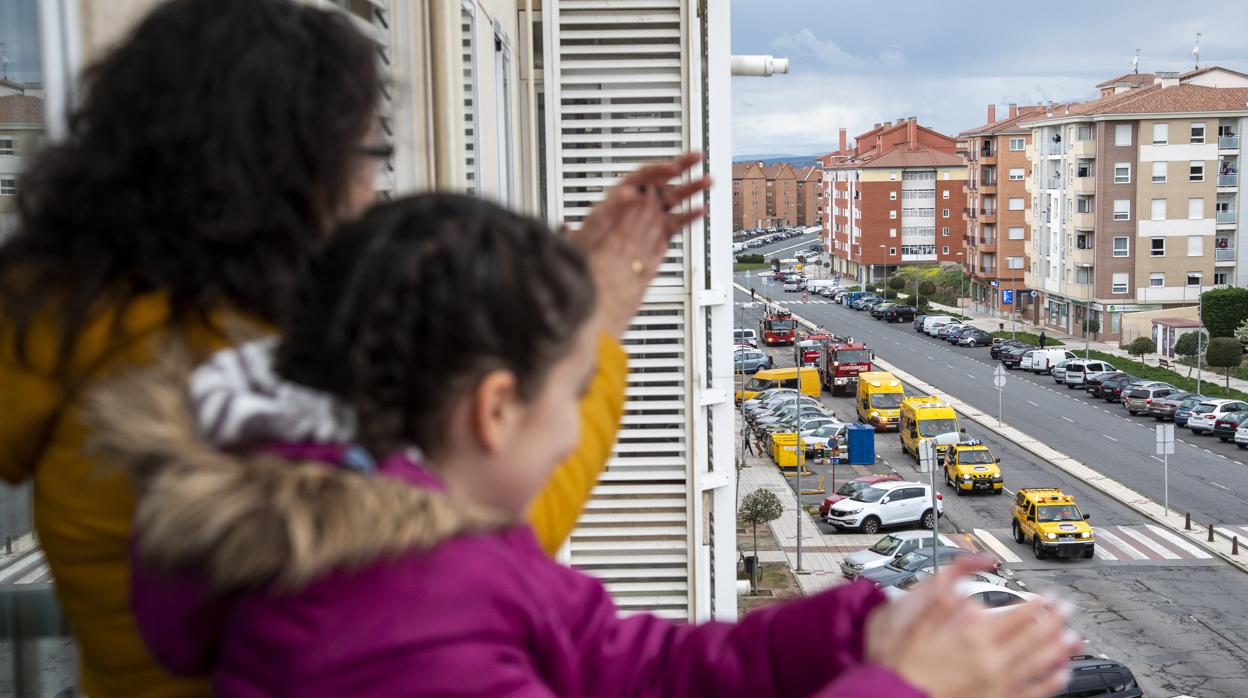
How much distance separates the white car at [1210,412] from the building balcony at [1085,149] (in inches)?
804

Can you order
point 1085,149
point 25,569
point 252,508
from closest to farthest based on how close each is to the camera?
1. point 252,508
2. point 25,569
3. point 1085,149

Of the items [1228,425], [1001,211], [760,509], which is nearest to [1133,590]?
[760,509]

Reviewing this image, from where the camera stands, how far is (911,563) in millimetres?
27812

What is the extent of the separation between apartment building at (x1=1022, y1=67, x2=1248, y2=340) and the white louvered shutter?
54386mm

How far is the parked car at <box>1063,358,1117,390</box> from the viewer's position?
51.6 metres

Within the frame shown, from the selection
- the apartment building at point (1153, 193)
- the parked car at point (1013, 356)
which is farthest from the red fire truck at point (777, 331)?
the apartment building at point (1153, 193)

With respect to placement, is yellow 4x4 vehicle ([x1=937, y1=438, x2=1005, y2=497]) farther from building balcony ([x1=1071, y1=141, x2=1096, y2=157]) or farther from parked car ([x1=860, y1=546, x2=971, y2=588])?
building balcony ([x1=1071, y1=141, x2=1096, y2=157])

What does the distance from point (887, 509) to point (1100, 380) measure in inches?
831

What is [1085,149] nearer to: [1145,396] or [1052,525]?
[1145,396]

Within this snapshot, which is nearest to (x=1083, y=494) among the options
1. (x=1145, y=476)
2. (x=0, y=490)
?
(x=1145, y=476)

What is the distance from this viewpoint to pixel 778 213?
156875 millimetres

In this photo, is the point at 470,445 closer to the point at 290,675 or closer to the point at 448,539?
the point at 448,539

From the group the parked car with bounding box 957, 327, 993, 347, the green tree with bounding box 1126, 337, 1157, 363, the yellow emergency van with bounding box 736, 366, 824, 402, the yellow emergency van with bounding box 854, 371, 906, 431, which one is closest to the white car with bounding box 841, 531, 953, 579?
the yellow emergency van with bounding box 854, 371, 906, 431

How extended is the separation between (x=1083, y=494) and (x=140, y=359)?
36364 millimetres
